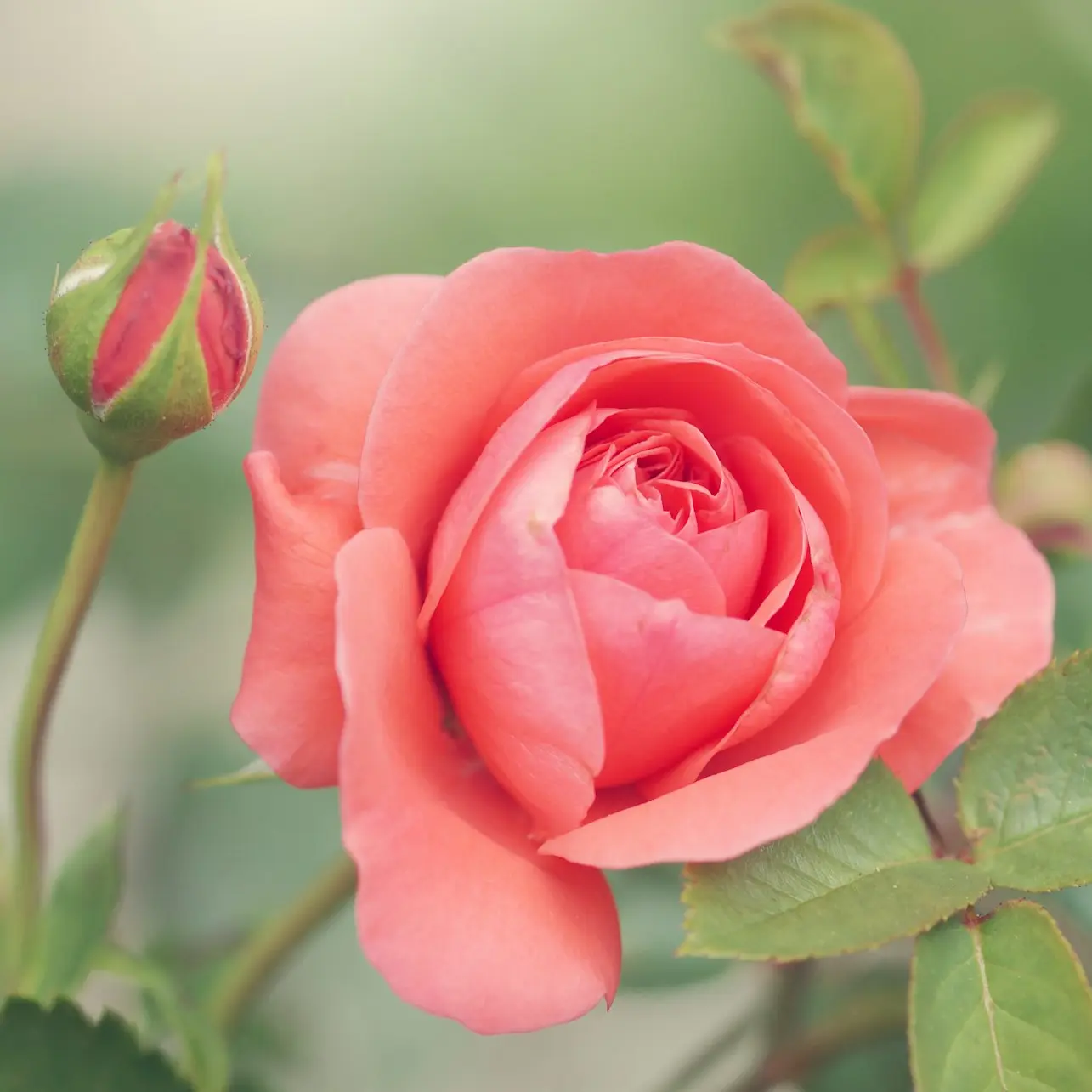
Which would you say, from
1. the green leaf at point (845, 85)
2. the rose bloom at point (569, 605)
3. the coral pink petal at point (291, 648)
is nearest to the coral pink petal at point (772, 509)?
the rose bloom at point (569, 605)

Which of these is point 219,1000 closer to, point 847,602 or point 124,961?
point 124,961

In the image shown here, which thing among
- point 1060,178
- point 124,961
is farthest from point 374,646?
point 1060,178

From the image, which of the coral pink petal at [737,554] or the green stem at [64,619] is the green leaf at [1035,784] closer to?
the coral pink petal at [737,554]

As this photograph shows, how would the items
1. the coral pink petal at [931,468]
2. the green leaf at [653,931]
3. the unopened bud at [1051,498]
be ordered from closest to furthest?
the coral pink petal at [931,468] < the unopened bud at [1051,498] < the green leaf at [653,931]

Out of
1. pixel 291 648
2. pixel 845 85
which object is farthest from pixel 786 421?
pixel 845 85

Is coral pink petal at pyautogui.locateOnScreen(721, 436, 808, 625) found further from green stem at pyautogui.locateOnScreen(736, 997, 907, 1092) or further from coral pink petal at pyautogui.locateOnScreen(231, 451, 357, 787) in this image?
green stem at pyautogui.locateOnScreen(736, 997, 907, 1092)

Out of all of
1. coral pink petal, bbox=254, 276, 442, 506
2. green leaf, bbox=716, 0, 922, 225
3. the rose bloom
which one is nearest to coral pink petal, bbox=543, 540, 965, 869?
the rose bloom

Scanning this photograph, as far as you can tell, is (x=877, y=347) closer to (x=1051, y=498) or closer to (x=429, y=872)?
(x=1051, y=498)
